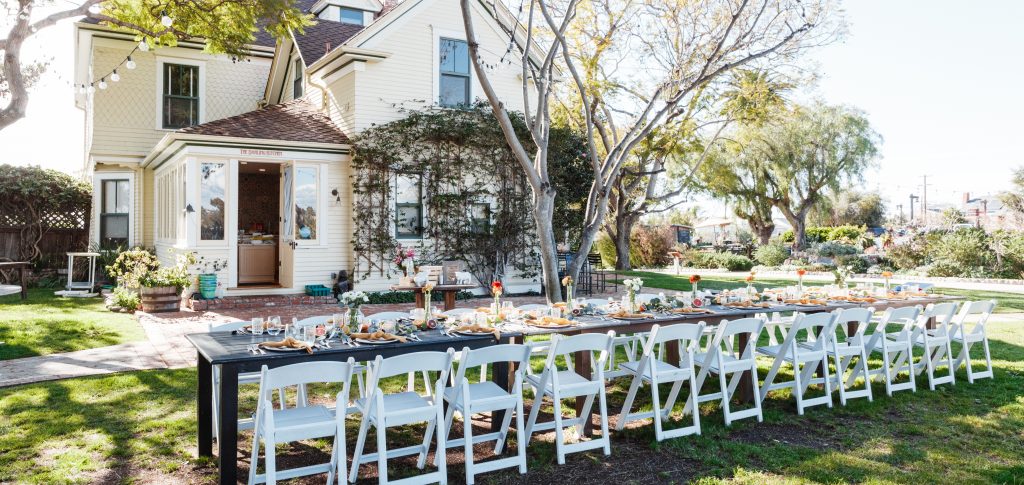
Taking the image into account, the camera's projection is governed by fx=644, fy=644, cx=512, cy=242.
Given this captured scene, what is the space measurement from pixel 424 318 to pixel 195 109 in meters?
13.7

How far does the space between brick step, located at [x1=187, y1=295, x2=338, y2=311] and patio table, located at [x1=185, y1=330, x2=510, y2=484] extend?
7.26m

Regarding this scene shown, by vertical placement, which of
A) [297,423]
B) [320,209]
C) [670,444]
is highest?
[320,209]

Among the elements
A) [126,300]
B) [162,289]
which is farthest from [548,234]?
[126,300]

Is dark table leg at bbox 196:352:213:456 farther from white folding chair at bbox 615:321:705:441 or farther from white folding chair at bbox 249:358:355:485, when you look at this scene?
white folding chair at bbox 615:321:705:441

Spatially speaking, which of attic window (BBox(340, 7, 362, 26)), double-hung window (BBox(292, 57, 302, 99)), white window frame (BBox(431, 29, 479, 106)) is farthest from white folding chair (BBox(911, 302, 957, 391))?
attic window (BBox(340, 7, 362, 26))

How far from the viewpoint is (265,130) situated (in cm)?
1285

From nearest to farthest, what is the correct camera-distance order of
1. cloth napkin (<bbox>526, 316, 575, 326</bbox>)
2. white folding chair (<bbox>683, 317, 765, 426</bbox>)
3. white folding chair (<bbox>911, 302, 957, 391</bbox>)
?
white folding chair (<bbox>683, 317, 765, 426</bbox>) < cloth napkin (<bbox>526, 316, 575, 326</bbox>) < white folding chair (<bbox>911, 302, 957, 391</bbox>)

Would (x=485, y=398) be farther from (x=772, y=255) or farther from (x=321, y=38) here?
(x=772, y=255)

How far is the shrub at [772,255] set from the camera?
986 inches

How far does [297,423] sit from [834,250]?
24554mm

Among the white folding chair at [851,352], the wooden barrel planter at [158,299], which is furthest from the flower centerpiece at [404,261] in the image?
the white folding chair at [851,352]

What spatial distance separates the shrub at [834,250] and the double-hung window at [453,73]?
54.7ft

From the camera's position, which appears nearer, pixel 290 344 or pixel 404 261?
pixel 290 344

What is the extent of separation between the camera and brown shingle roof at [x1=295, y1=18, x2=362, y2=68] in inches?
591
